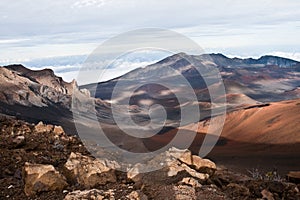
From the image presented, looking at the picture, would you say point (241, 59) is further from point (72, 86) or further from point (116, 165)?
point (116, 165)

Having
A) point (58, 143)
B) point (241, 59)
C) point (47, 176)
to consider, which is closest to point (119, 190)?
point (47, 176)

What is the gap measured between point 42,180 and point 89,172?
0.73 meters

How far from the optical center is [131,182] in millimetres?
6742

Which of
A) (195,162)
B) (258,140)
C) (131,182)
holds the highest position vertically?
(131,182)

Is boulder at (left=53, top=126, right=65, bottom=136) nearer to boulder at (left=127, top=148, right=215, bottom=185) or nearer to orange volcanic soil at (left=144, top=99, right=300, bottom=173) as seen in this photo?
boulder at (left=127, top=148, right=215, bottom=185)

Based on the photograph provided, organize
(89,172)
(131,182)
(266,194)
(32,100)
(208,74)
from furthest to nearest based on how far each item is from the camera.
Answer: (208,74) < (32,100) < (89,172) < (131,182) < (266,194)

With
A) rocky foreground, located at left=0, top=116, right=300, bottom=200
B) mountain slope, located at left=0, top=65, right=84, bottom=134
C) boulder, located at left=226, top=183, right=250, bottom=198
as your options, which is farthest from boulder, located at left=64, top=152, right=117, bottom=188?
mountain slope, located at left=0, top=65, right=84, bottom=134

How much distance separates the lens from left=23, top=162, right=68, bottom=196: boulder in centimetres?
657

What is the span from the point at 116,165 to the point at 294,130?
24907 mm

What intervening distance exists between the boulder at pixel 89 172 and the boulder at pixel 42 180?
32cm

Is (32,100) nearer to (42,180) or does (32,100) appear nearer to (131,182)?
(42,180)

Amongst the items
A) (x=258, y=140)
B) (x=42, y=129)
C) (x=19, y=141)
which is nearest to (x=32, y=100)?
(x=258, y=140)

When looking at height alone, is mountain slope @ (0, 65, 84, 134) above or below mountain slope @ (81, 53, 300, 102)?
above

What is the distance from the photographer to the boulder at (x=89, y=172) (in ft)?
22.5
